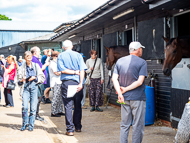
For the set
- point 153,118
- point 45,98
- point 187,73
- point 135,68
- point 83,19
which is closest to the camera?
point 135,68

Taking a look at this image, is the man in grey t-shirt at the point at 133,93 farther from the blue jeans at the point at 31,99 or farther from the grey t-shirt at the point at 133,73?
the blue jeans at the point at 31,99

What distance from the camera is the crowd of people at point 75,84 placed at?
4020 millimetres

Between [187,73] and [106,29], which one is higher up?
[106,29]

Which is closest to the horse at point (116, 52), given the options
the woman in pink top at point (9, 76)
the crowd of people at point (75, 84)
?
the crowd of people at point (75, 84)

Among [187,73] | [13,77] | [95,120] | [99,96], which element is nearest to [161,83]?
[187,73]

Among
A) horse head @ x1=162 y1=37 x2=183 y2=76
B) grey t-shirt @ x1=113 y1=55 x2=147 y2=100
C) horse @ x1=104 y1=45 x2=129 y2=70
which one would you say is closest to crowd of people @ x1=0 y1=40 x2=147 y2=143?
grey t-shirt @ x1=113 y1=55 x2=147 y2=100

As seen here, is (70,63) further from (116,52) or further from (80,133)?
(116,52)

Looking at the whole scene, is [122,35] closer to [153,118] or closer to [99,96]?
[99,96]

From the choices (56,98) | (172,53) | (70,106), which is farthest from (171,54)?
(56,98)

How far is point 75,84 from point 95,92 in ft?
10.7

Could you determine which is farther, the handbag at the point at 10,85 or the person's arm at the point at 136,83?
the handbag at the point at 10,85

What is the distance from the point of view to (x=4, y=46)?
36.0 metres

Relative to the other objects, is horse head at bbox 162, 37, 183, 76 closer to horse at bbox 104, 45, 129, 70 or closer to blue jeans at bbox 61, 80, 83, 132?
blue jeans at bbox 61, 80, 83, 132

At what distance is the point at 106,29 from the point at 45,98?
3720 mm
